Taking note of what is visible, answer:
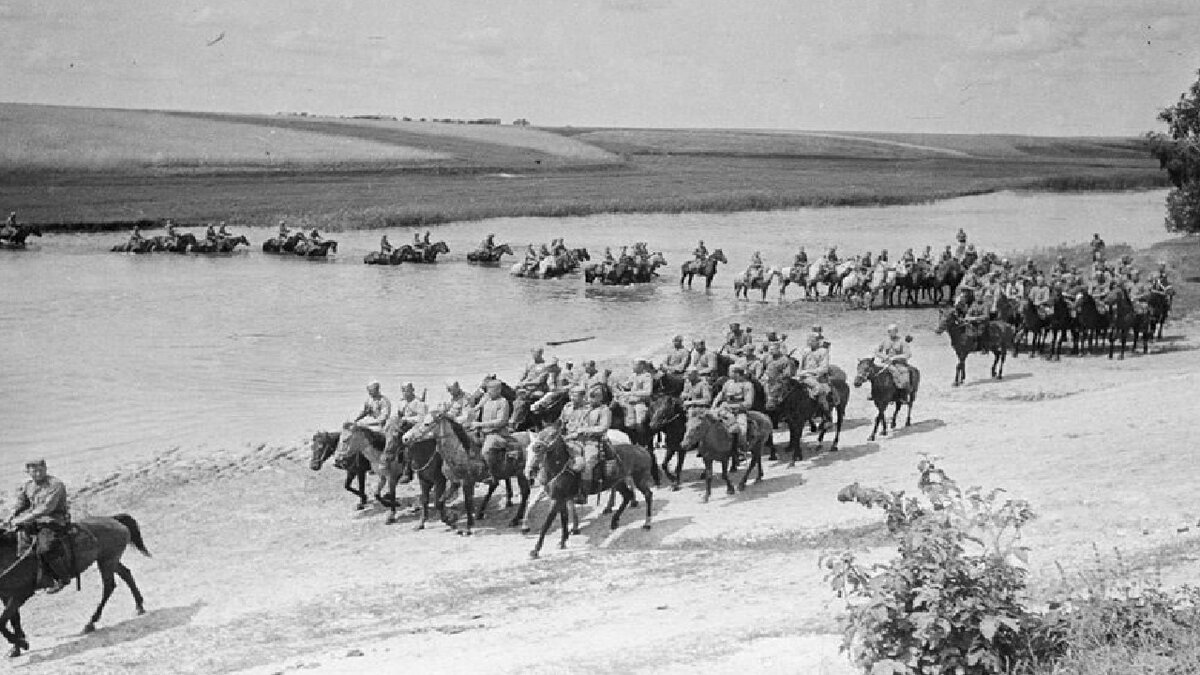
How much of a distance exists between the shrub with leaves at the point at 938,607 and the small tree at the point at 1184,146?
3344cm

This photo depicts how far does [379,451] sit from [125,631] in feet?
15.6

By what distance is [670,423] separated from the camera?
1806 centimetres

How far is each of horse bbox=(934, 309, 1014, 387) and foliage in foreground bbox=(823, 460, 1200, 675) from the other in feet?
50.3

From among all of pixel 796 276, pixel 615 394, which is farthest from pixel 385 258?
pixel 615 394

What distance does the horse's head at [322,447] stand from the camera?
17.6 metres

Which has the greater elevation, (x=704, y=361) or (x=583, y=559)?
(x=704, y=361)

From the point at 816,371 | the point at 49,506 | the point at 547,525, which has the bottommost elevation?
the point at 547,525

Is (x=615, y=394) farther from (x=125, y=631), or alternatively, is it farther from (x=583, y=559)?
(x=125, y=631)

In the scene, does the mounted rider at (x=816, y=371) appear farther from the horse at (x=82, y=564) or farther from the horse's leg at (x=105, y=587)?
the horse's leg at (x=105, y=587)

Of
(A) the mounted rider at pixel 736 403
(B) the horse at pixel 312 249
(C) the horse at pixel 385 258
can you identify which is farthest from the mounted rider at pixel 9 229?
(A) the mounted rider at pixel 736 403

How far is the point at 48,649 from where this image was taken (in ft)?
42.1

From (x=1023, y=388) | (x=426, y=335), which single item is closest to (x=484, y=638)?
(x=1023, y=388)

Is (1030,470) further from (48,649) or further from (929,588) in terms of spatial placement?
(48,649)

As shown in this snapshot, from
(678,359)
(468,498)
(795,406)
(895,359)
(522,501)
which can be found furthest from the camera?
(895,359)
